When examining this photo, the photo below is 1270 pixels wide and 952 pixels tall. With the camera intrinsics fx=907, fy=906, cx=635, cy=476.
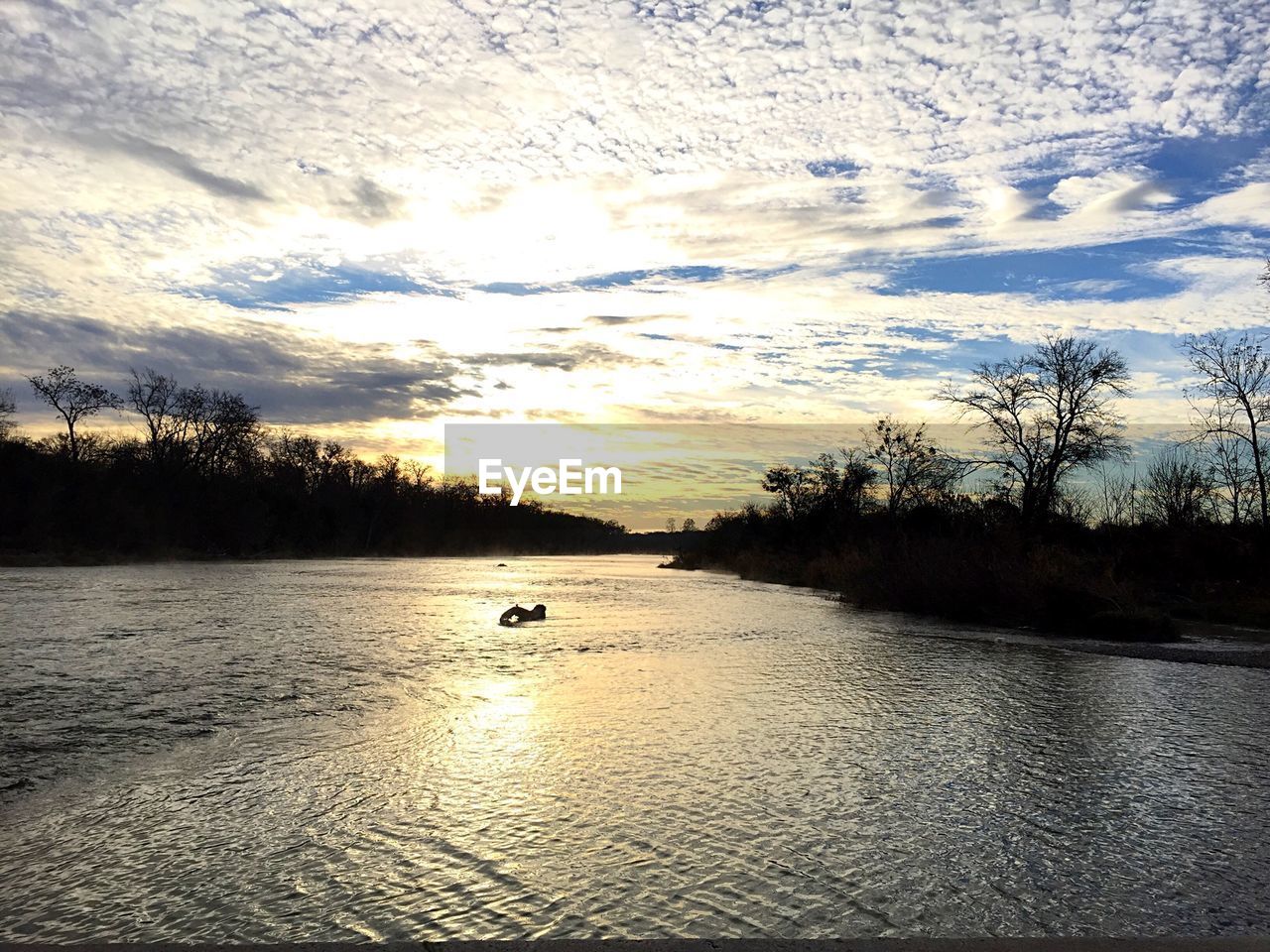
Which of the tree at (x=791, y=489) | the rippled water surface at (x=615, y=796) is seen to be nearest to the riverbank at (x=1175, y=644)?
the rippled water surface at (x=615, y=796)

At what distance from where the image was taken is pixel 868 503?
58.4 meters

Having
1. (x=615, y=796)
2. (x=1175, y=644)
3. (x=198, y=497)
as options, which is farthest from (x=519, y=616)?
(x=198, y=497)

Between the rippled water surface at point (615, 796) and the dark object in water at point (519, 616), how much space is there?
23.3 feet

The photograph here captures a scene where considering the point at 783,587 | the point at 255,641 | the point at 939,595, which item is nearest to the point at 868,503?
the point at 783,587

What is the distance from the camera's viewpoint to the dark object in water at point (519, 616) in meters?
22.3

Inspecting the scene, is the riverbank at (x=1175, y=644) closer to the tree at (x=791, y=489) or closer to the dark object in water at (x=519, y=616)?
the dark object in water at (x=519, y=616)

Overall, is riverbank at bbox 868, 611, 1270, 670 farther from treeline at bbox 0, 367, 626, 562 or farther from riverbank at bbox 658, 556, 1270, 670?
treeline at bbox 0, 367, 626, 562

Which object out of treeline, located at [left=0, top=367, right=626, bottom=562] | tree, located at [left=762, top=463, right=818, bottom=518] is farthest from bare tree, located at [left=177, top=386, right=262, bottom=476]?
tree, located at [left=762, top=463, right=818, bottom=518]

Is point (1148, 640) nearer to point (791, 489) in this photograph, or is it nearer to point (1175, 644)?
point (1175, 644)

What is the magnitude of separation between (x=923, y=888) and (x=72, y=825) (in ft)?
17.7

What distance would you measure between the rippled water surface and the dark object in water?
7.11 metres

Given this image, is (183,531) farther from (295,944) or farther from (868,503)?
(295,944)

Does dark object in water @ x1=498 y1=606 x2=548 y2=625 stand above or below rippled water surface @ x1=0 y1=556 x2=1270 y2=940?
below

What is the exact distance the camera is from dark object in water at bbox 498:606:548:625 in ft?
73.0
